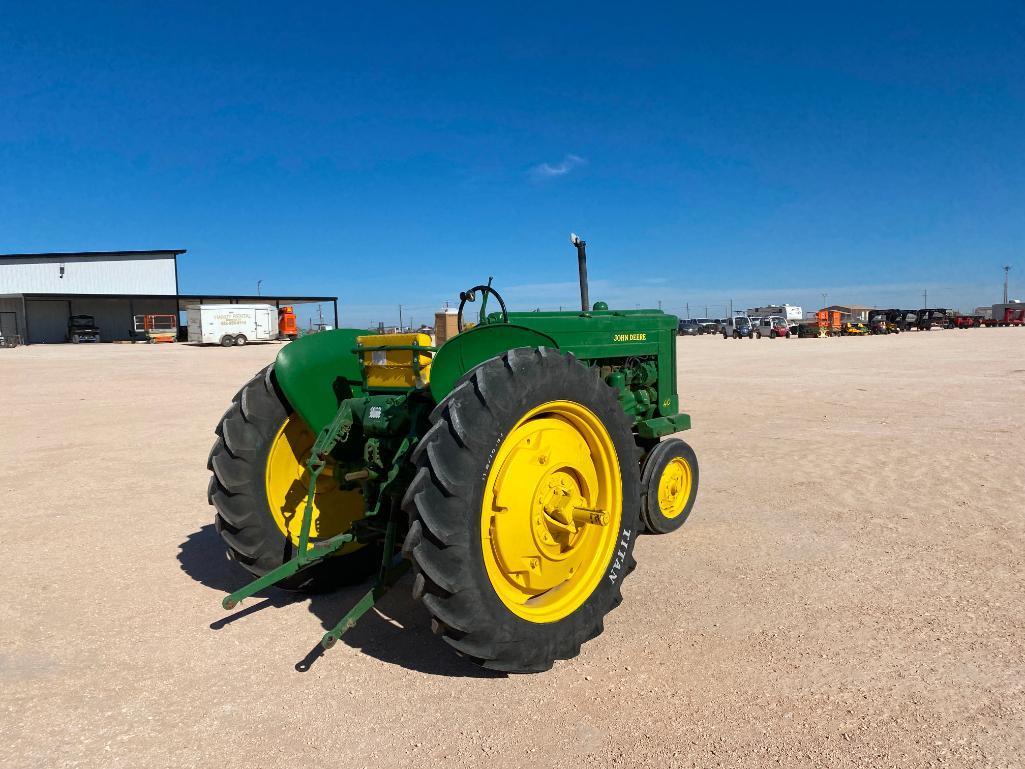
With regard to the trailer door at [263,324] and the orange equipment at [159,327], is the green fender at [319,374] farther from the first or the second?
the orange equipment at [159,327]

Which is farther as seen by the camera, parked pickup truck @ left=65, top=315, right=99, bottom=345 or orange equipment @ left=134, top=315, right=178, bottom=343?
orange equipment @ left=134, top=315, right=178, bottom=343

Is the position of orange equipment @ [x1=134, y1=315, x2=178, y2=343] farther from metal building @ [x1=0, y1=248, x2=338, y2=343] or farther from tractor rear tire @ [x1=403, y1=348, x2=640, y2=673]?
tractor rear tire @ [x1=403, y1=348, x2=640, y2=673]

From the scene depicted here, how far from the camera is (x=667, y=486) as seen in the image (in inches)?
202

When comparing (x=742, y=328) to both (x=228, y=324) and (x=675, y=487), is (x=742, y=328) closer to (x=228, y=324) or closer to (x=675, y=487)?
(x=228, y=324)

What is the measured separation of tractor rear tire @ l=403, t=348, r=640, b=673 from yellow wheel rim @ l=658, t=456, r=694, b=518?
1715 millimetres

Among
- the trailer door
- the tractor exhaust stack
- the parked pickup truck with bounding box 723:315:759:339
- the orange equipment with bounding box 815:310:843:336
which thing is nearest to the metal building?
the trailer door

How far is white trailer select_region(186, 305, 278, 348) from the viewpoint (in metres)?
38.2

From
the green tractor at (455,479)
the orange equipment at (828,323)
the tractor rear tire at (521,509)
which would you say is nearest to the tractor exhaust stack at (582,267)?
the green tractor at (455,479)

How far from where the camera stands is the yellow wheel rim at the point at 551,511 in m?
Result: 2.98

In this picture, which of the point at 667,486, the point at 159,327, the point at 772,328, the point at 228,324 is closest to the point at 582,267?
the point at 667,486

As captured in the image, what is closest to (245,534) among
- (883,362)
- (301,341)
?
(301,341)

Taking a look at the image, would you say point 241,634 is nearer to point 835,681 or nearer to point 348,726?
point 348,726

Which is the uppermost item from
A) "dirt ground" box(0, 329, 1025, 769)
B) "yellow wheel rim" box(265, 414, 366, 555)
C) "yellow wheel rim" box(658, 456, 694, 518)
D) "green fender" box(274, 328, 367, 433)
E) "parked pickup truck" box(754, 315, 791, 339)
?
"parked pickup truck" box(754, 315, 791, 339)

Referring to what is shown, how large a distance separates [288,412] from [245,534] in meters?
0.71
